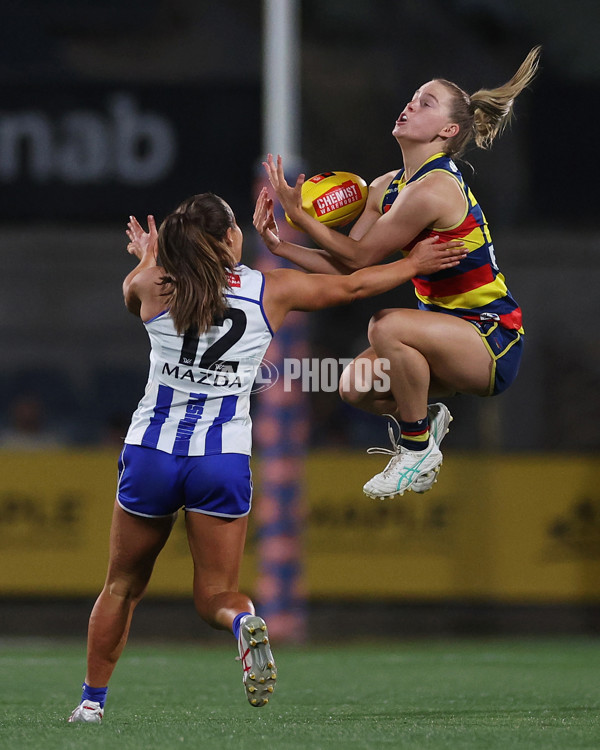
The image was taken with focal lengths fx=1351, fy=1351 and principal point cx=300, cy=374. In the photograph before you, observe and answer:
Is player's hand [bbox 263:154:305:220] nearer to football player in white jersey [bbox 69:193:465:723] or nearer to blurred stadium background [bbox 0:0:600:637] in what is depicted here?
football player in white jersey [bbox 69:193:465:723]

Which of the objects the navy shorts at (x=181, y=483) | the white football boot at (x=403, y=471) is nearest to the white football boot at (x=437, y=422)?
the white football boot at (x=403, y=471)

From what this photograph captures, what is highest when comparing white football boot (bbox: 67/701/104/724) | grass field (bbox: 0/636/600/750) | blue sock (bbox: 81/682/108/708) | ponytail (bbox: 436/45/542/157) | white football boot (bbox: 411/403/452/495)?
ponytail (bbox: 436/45/542/157)

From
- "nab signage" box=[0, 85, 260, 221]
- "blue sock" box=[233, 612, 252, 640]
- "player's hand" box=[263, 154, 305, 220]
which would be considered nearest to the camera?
"blue sock" box=[233, 612, 252, 640]

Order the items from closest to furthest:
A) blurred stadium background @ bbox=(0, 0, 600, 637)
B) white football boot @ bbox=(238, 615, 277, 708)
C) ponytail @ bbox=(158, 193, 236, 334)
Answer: white football boot @ bbox=(238, 615, 277, 708)
ponytail @ bbox=(158, 193, 236, 334)
blurred stadium background @ bbox=(0, 0, 600, 637)

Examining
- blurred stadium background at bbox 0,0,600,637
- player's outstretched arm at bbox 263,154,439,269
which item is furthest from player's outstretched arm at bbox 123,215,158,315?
blurred stadium background at bbox 0,0,600,637

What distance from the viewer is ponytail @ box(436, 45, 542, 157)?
196 inches

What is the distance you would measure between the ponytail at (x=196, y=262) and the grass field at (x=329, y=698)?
142cm

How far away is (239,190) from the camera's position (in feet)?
42.5

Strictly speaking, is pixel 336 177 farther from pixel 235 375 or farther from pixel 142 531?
pixel 142 531

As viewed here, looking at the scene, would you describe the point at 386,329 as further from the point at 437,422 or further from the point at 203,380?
the point at 203,380

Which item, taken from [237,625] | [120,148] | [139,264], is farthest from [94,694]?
[120,148]

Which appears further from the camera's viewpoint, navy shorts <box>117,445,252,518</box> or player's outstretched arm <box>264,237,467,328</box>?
player's outstretched arm <box>264,237,467,328</box>

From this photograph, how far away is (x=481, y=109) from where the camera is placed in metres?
5.03

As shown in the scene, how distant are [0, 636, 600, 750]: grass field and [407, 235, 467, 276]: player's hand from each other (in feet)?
5.31
